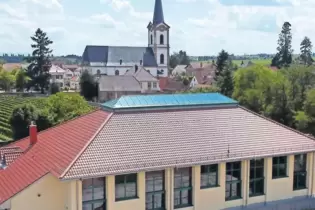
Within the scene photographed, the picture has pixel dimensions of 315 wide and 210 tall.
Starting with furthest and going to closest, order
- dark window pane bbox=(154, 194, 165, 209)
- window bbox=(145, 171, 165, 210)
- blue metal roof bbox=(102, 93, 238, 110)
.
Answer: blue metal roof bbox=(102, 93, 238, 110), dark window pane bbox=(154, 194, 165, 209), window bbox=(145, 171, 165, 210)

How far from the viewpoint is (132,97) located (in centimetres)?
2259

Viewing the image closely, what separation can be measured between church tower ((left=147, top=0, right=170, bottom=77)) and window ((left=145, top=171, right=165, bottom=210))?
8661 cm

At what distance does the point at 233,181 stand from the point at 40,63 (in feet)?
239

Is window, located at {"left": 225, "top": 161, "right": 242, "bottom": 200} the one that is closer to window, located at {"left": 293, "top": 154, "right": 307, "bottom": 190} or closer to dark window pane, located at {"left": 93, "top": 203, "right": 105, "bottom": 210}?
window, located at {"left": 293, "top": 154, "right": 307, "bottom": 190}

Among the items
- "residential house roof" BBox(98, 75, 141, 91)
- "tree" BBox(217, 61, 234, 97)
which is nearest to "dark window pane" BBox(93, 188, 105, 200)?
"tree" BBox(217, 61, 234, 97)

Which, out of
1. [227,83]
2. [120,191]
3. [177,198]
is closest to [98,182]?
[120,191]

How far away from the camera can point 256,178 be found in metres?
21.9

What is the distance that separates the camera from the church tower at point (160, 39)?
105250mm

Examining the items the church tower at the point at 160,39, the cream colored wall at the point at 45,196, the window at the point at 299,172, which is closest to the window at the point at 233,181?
the window at the point at 299,172

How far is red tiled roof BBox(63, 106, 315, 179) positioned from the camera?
18594mm

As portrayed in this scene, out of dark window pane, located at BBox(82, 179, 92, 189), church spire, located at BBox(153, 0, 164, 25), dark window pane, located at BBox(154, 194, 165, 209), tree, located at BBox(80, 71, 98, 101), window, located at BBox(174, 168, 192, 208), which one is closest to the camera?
dark window pane, located at BBox(82, 179, 92, 189)

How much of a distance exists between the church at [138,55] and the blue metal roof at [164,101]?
75.6 meters

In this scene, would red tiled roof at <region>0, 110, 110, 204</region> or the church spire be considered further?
the church spire

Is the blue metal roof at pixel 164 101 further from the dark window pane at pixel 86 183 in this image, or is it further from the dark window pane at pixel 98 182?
the dark window pane at pixel 86 183
